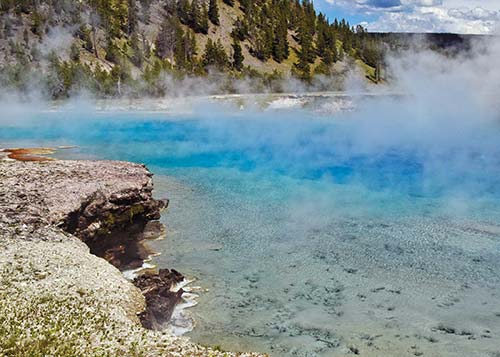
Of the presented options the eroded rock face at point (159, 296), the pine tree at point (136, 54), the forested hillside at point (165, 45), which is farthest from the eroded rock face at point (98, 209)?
the pine tree at point (136, 54)

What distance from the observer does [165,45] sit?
13800 centimetres

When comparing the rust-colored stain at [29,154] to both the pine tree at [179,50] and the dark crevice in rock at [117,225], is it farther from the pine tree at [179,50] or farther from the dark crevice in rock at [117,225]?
the pine tree at [179,50]

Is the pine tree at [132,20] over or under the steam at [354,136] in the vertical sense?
over

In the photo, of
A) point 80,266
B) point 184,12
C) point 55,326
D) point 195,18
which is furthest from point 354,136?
point 184,12

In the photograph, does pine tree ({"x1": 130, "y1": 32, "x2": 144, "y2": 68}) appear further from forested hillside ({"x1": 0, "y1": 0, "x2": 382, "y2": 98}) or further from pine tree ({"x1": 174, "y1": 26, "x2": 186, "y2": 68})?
pine tree ({"x1": 174, "y1": 26, "x2": 186, "y2": 68})

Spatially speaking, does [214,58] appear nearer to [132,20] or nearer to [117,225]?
[132,20]

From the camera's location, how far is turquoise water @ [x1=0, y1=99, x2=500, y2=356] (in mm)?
18125

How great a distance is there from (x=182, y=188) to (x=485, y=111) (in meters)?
65.0

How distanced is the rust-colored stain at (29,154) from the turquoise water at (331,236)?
222cm

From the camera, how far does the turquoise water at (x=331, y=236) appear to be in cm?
1812

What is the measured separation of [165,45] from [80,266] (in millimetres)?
127571

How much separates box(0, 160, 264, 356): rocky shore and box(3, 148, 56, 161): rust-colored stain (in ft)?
44.2

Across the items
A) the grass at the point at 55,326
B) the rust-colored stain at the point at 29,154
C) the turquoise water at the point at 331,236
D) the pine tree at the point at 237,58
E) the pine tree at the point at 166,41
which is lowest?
the turquoise water at the point at 331,236

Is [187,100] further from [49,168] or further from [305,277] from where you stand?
[305,277]
